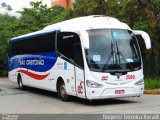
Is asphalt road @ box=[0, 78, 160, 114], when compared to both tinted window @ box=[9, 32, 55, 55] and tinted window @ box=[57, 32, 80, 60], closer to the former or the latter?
tinted window @ box=[57, 32, 80, 60]

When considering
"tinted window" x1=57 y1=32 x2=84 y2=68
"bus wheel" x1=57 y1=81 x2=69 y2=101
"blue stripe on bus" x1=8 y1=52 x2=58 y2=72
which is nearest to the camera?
"tinted window" x1=57 y1=32 x2=84 y2=68

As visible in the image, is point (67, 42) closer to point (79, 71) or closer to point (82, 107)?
point (79, 71)

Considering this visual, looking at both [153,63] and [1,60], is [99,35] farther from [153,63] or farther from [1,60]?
[1,60]

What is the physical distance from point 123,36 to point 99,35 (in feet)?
3.24

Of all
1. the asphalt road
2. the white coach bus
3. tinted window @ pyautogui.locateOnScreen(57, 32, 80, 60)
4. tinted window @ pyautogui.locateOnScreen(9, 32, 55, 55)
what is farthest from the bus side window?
tinted window @ pyautogui.locateOnScreen(9, 32, 55, 55)

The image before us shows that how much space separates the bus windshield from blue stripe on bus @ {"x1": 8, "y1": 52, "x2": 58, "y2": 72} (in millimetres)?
3379

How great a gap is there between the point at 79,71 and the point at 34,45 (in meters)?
7.09

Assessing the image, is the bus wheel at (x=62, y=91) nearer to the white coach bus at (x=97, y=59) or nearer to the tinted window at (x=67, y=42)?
the white coach bus at (x=97, y=59)

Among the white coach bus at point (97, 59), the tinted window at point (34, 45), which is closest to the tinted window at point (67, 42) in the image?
the white coach bus at point (97, 59)

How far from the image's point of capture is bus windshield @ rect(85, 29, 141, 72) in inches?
617

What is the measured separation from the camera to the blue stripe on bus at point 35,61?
65.0ft

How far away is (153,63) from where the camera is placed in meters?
27.2

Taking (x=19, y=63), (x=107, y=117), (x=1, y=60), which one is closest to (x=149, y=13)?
(x=19, y=63)

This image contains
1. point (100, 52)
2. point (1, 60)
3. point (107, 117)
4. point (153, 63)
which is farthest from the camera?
point (1, 60)
